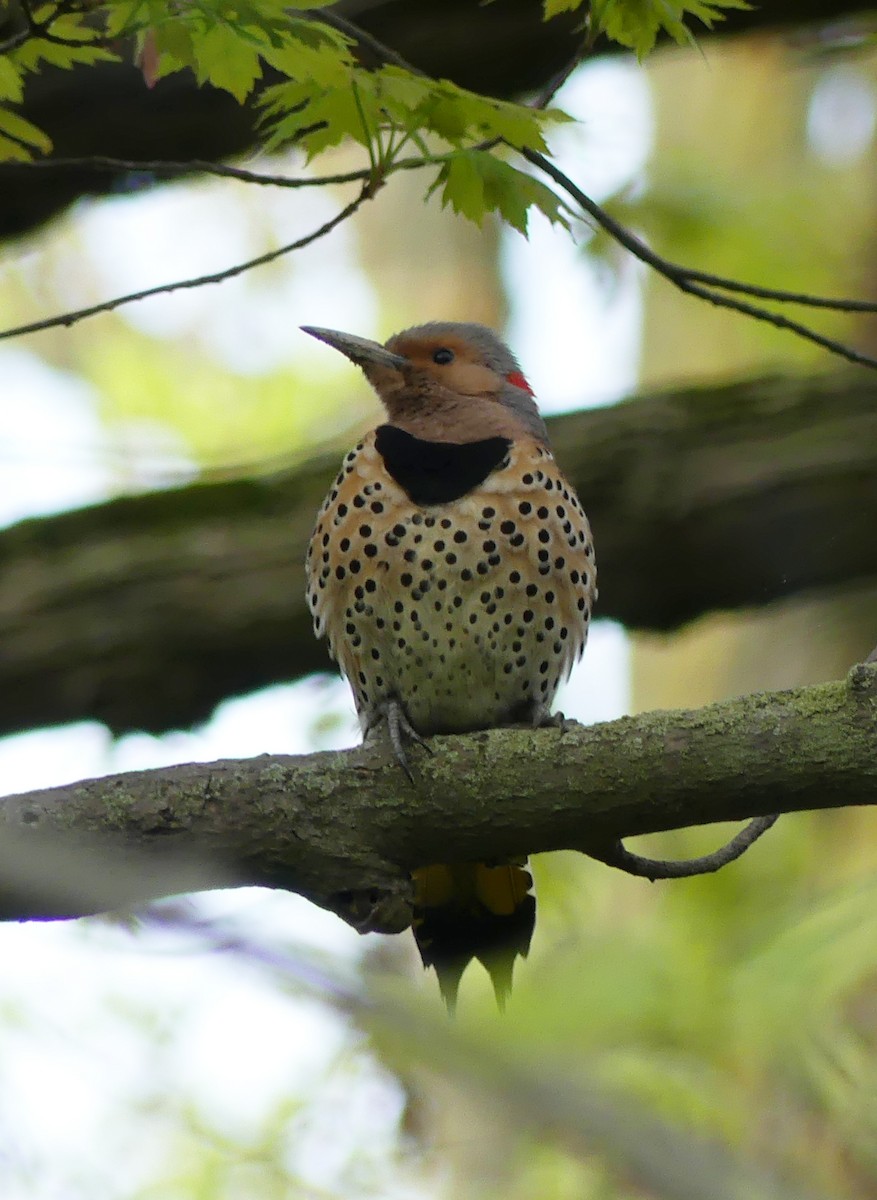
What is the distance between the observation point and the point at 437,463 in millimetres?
4582

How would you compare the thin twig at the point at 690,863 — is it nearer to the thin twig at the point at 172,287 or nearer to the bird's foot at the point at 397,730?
the bird's foot at the point at 397,730

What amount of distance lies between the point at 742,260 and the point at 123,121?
3.69 metres

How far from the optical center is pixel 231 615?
6090 mm

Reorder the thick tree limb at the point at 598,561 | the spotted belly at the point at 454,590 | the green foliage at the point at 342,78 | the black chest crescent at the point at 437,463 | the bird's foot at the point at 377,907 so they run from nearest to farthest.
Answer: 1. the green foliage at the point at 342,78
2. the bird's foot at the point at 377,907
3. the spotted belly at the point at 454,590
4. the black chest crescent at the point at 437,463
5. the thick tree limb at the point at 598,561

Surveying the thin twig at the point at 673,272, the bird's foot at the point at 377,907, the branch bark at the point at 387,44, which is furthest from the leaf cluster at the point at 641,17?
the branch bark at the point at 387,44

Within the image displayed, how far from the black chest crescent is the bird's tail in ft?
3.53

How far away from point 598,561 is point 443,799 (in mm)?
2697

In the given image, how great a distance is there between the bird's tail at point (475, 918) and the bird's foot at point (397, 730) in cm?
46

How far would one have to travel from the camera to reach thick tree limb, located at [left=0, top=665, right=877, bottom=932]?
327cm

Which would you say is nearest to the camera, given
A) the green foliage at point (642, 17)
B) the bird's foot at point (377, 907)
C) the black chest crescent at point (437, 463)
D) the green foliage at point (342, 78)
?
the green foliage at point (342, 78)

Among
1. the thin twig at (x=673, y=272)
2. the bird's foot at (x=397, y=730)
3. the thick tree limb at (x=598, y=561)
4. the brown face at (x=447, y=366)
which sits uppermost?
the thin twig at (x=673, y=272)

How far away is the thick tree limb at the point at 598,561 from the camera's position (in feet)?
19.9

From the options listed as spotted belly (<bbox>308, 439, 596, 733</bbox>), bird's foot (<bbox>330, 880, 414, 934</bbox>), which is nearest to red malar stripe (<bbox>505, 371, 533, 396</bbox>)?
spotted belly (<bbox>308, 439, 596, 733</bbox>)

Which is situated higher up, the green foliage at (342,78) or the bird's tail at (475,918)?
the green foliage at (342,78)
